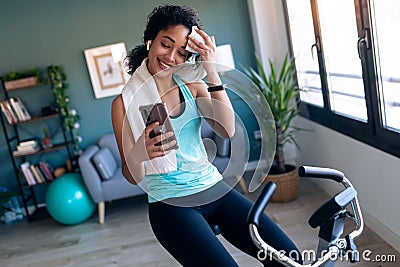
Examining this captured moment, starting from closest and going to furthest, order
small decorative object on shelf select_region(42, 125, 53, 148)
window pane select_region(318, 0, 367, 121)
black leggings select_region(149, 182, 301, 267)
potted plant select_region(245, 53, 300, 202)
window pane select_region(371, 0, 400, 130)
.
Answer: black leggings select_region(149, 182, 301, 267) → window pane select_region(371, 0, 400, 130) → window pane select_region(318, 0, 367, 121) → potted plant select_region(245, 53, 300, 202) → small decorative object on shelf select_region(42, 125, 53, 148)

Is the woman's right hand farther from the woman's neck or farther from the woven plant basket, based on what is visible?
the woven plant basket

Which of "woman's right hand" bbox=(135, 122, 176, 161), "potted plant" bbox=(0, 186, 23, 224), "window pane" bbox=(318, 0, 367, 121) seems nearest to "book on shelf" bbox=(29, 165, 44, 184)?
"potted plant" bbox=(0, 186, 23, 224)

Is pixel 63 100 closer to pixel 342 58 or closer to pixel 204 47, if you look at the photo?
pixel 342 58

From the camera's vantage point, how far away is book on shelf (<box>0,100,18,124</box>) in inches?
147

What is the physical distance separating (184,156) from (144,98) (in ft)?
0.77

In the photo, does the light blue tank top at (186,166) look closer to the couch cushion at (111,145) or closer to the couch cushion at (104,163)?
the couch cushion at (104,163)

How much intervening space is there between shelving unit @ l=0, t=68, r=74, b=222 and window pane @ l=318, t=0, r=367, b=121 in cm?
239

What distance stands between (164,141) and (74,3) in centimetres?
307

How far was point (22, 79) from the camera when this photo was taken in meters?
3.74

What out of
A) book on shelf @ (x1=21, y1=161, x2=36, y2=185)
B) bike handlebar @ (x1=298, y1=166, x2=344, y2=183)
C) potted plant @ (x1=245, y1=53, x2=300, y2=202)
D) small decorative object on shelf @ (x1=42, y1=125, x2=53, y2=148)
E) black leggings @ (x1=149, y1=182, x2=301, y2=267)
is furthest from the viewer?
small decorative object on shelf @ (x1=42, y1=125, x2=53, y2=148)

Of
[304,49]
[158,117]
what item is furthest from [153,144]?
[304,49]

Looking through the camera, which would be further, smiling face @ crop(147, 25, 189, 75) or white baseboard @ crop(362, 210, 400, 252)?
A: white baseboard @ crop(362, 210, 400, 252)

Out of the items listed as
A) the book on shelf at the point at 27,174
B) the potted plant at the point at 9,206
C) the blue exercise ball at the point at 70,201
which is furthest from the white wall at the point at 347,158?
the potted plant at the point at 9,206

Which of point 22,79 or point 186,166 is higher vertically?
point 22,79
